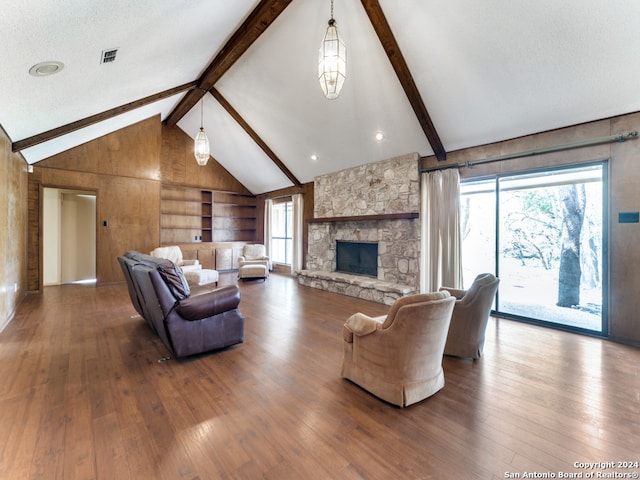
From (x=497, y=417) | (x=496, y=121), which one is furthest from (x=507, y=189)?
(x=497, y=417)

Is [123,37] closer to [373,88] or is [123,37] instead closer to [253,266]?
[373,88]

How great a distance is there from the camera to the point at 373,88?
4.39 meters

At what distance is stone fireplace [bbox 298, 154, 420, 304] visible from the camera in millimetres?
5125

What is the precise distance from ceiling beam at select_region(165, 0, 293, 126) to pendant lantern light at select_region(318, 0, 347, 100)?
4.84 feet

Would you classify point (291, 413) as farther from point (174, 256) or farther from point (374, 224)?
point (174, 256)

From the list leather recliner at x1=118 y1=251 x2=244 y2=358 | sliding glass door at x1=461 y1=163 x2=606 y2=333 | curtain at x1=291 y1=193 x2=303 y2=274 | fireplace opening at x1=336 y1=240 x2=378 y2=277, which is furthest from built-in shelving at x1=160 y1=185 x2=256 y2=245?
sliding glass door at x1=461 y1=163 x2=606 y2=333

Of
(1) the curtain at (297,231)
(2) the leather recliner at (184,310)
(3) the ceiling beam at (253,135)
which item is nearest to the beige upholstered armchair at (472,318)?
(2) the leather recliner at (184,310)

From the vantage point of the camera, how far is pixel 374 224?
5.86 metres

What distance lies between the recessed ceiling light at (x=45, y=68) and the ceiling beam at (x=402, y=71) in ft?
10.8

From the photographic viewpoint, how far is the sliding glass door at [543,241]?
3.68 m

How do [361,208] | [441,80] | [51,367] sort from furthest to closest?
[361,208]
[441,80]
[51,367]

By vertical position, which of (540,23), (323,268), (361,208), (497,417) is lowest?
(497,417)

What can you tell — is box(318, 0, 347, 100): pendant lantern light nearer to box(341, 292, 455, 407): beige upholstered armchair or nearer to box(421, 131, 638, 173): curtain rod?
box(341, 292, 455, 407): beige upholstered armchair

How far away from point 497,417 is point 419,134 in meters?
4.11
